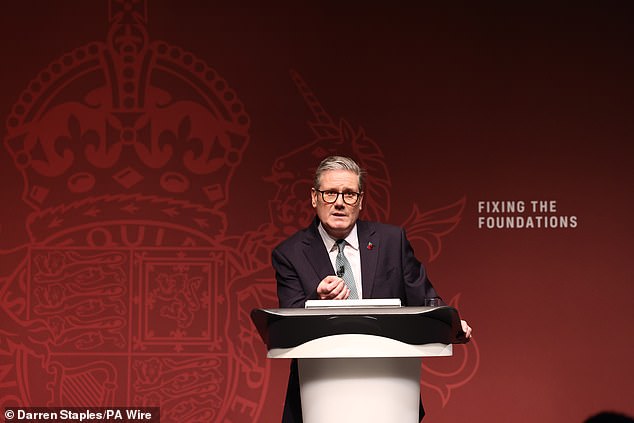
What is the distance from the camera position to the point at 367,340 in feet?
7.37

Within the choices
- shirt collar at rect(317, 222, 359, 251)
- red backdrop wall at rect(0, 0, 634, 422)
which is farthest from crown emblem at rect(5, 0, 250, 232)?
shirt collar at rect(317, 222, 359, 251)

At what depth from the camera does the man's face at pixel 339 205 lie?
112 inches

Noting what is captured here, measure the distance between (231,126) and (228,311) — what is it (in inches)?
33.9

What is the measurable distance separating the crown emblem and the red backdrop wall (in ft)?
0.03

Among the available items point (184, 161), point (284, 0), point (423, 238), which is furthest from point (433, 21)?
point (184, 161)

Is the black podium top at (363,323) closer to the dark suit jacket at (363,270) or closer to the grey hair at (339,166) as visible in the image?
the dark suit jacket at (363,270)

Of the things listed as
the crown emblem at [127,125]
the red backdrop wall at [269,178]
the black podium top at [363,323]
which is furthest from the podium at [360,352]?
the crown emblem at [127,125]

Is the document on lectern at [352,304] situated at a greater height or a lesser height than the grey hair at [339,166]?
lesser

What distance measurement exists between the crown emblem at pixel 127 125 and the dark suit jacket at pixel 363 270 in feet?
5.08

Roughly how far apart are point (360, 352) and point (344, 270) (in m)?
0.65

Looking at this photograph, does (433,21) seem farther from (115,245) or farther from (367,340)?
(367,340)

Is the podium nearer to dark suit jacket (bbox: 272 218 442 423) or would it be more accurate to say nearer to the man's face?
dark suit jacket (bbox: 272 218 442 423)

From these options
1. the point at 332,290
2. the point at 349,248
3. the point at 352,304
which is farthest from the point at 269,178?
the point at 352,304

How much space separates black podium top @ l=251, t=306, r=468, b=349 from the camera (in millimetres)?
2252
